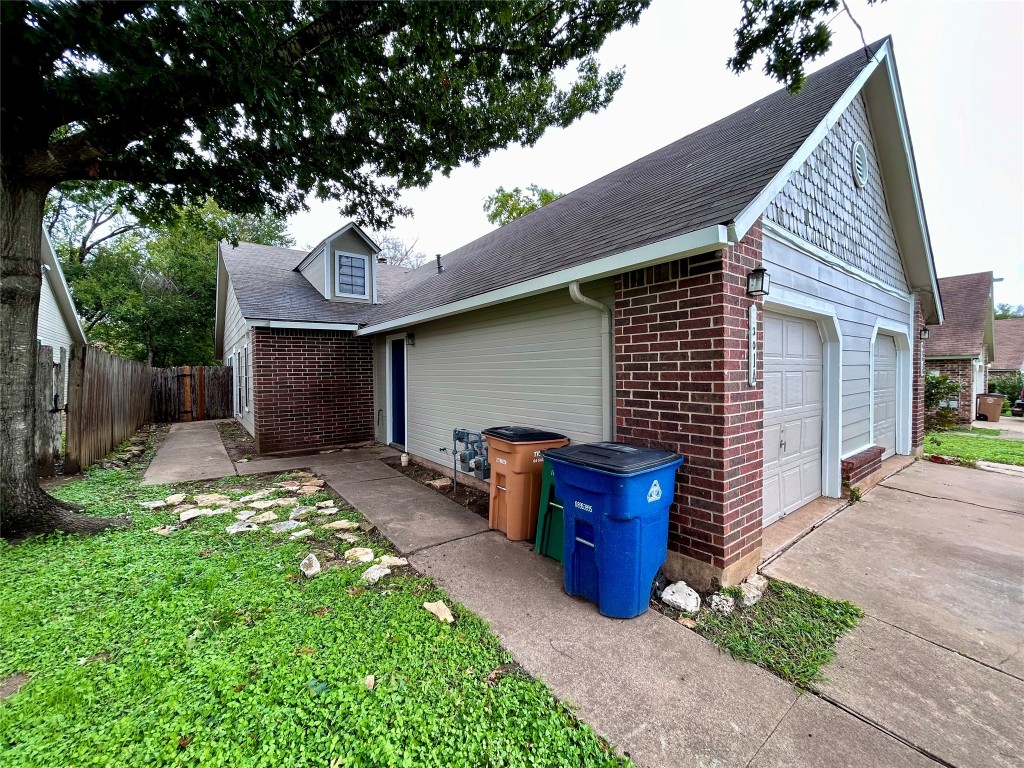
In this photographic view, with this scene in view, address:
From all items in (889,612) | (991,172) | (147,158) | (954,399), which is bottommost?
(889,612)

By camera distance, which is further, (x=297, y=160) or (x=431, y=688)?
(x=297, y=160)

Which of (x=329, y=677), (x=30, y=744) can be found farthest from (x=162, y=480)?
(x=329, y=677)

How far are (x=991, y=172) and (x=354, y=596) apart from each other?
48.8ft

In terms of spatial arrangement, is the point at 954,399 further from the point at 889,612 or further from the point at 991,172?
the point at 889,612

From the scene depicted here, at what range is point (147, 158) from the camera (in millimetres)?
4477

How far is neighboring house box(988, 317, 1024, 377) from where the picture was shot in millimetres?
21938

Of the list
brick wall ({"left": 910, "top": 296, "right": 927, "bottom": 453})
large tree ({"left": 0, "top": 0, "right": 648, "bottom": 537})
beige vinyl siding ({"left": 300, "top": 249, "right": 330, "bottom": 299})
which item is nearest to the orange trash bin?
large tree ({"left": 0, "top": 0, "right": 648, "bottom": 537})

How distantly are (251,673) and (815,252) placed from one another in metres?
6.13

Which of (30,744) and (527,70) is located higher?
(527,70)

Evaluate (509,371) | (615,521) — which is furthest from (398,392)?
(615,521)

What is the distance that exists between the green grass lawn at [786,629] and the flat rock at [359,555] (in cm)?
280

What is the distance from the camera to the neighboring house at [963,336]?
560 inches

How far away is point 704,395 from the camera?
3240 mm

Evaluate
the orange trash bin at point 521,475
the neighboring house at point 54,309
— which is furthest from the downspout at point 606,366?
the neighboring house at point 54,309
